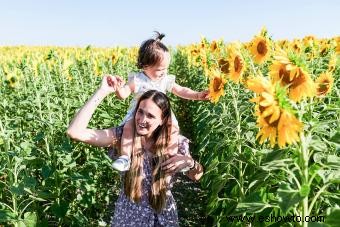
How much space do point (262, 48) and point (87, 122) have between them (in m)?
1.62

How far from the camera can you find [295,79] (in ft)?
6.09

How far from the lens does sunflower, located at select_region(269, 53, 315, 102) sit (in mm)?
1823

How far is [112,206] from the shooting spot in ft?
15.0

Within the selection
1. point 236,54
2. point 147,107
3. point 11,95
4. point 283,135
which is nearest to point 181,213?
point 236,54

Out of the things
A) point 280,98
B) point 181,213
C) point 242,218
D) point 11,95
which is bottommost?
point 181,213

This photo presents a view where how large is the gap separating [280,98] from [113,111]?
3.91 meters

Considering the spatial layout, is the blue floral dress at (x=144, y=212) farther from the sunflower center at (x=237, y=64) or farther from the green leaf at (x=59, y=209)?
the sunflower center at (x=237, y=64)

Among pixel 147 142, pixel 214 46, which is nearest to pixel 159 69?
pixel 147 142

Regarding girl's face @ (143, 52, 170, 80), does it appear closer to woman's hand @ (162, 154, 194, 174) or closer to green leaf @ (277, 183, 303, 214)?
woman's hand @ (162, 154, 194, 174)

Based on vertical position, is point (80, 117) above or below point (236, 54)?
below

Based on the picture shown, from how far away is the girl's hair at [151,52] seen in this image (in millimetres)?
3559

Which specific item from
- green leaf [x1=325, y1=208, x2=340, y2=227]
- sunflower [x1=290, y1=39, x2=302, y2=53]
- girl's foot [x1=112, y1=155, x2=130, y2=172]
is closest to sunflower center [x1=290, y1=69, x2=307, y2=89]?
green leaf [x1=325, y1=208, x2=340, y2=227]

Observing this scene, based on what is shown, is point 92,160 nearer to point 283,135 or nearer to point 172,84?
point 172,84

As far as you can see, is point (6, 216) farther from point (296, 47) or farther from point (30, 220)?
point (296, 47)
